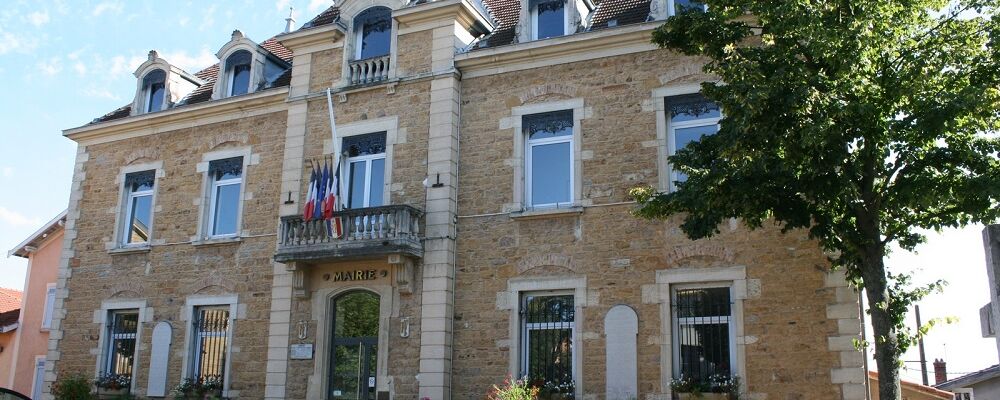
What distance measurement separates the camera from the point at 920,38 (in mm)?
10188

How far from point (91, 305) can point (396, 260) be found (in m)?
8.06

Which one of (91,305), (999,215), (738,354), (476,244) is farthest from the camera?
(91,305)

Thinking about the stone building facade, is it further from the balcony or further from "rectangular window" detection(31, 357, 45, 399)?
"rectangular window" detection(31, 357, 45, 399)

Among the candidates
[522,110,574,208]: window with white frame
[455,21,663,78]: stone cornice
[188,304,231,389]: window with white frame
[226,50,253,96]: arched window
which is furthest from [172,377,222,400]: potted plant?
[455,21,663,78]: stone cornice

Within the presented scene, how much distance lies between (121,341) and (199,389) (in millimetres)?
2818

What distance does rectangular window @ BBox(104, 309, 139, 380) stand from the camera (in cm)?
1866

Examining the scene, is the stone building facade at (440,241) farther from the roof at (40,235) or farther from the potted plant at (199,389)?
the roof at (40,235)

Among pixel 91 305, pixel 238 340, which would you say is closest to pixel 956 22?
pixel 238 340

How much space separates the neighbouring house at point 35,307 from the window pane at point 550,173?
14.7 metres

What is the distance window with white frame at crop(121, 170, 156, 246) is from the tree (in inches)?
505

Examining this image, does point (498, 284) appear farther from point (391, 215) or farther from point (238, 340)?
point (238, 340)

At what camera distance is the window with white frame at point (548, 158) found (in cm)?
1552

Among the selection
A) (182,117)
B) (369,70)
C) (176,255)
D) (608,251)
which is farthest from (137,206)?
(608,251)

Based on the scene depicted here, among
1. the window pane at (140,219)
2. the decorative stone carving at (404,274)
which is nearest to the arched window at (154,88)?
the window pane at (140,219)
